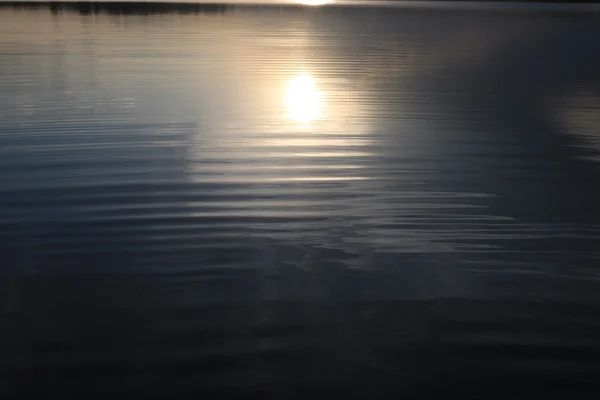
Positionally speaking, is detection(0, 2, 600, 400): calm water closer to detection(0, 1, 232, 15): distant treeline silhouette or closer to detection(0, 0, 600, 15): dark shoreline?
detection(0, 1, 232, 15): distant treeline silhouette

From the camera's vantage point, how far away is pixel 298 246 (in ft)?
18.8

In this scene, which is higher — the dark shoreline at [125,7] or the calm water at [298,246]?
the dark shoreline at [125,7]

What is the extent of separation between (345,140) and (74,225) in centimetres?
462

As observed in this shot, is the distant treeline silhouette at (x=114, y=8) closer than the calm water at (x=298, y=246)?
No

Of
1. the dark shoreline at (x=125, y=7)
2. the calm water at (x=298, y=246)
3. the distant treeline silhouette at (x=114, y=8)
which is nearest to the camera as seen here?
the calm water at (x=298, y=246)

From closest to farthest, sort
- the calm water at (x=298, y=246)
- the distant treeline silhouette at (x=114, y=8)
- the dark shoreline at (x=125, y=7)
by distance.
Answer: the calm water at (x=298, y=246)
the distant treeline silhouette at (x=114, y=8)
the dark shoreline at (x=125, y=7)

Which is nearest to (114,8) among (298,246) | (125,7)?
(125,7)

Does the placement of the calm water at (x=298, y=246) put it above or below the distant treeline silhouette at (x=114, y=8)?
below

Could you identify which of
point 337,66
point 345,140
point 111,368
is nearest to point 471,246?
point 111,368

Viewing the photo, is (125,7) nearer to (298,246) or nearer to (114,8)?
(114,8)

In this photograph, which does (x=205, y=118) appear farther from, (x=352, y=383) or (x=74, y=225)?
(x=352, y=383)

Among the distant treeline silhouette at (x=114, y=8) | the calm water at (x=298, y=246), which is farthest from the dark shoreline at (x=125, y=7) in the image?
the calm water at (x=298, y=246)

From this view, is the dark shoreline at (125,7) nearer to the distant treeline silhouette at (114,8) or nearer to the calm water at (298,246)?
the distant treeline silhouette at (114,8)

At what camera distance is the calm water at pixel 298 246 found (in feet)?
12.9
